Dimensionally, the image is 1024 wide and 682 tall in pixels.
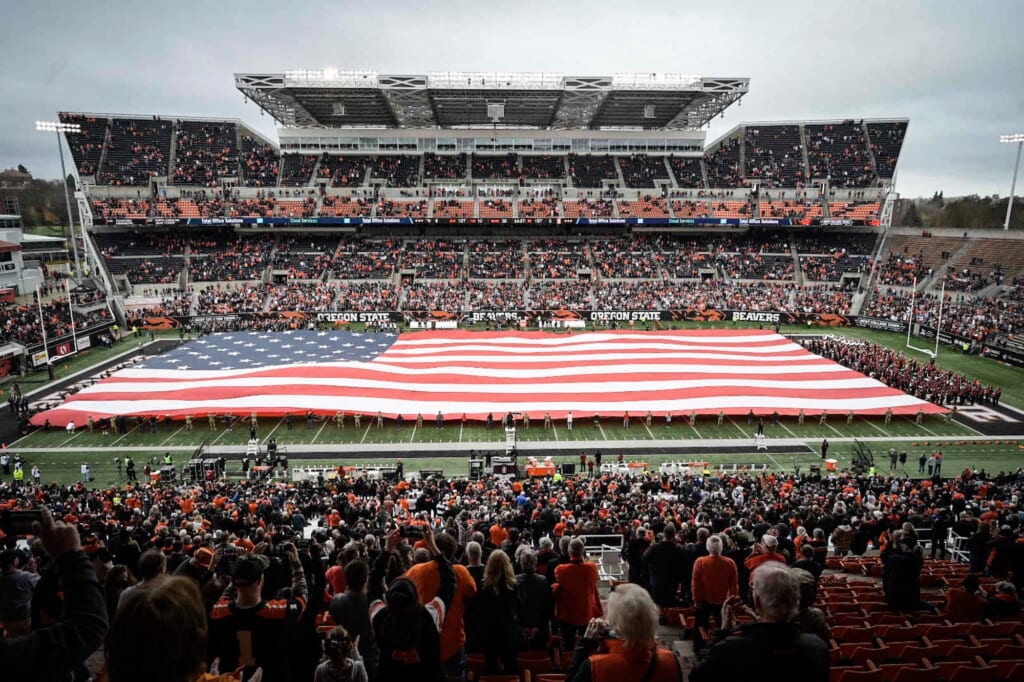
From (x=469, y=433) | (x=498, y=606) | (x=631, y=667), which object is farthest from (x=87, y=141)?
(x=631, y=667)

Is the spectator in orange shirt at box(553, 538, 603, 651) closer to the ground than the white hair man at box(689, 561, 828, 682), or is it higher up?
closer to the ground

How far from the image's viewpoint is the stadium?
13648 mm

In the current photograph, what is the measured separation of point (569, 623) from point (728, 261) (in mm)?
48261

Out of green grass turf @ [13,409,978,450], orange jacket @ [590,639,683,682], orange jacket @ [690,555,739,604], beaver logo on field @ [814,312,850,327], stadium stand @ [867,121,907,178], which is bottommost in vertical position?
green grass turf @ [13,409,978,450]

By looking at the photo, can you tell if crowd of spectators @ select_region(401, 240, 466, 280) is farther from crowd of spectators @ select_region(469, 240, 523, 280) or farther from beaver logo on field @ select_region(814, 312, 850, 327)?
beaver logo on field @ select_region(814, 312, 850, 327)

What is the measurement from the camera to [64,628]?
2.21m

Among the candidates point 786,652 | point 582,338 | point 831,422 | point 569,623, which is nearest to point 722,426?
point 831,422

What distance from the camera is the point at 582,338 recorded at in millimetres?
34531

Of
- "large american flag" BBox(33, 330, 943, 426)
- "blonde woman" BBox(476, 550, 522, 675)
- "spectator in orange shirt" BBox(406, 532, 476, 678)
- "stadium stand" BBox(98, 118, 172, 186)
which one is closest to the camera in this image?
"spectator in orange shirt" BBox(406, 532, 476, 678)

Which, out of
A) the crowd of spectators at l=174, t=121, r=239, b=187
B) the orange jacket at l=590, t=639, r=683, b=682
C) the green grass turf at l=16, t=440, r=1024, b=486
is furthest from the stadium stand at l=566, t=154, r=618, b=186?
the orange jacket at l=590, t=639, r=683, b=682

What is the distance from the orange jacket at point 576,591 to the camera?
529 cm

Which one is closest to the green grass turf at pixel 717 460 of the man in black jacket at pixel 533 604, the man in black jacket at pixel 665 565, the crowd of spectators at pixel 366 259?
the man in black jacket at pixel 665 565

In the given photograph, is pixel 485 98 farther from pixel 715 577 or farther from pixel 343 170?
pixel 715 577

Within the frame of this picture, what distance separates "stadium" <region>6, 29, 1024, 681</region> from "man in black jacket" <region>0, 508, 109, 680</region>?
209 centimetres
